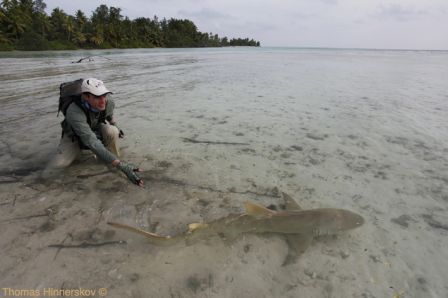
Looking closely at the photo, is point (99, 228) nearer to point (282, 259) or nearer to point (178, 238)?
point (178, 238)

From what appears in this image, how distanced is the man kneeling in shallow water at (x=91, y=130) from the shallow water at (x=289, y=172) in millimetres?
390

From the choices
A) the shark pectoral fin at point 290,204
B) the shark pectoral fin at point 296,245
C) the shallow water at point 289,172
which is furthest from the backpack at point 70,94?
the shark pectoral fin at point 296,245

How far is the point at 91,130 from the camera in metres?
5.03

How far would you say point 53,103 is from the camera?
410 inches

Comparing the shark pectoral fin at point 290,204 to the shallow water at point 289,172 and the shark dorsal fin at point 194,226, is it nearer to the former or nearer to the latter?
the shallow water at point 289,172

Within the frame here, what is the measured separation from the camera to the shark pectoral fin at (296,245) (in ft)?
11.7

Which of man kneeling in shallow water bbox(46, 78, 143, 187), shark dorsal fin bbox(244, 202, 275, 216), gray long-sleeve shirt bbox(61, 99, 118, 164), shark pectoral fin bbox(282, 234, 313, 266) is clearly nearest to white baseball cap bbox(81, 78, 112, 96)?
man kneeling in shallow water bbox(46, 78, 143, 187)

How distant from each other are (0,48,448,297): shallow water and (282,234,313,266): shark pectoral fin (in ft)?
0.33

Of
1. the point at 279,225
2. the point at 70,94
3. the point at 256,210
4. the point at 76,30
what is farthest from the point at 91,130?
the point at 76,30

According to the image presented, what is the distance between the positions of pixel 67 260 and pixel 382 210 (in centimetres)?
430

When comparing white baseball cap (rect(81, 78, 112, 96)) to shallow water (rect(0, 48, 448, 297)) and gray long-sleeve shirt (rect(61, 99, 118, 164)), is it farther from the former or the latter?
shallow water (rect(0, 48, 448, 297))

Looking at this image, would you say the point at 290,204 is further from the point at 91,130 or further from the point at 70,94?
the point at 70,94

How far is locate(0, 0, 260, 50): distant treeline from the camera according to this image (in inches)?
2424

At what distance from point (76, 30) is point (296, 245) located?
298 ft
